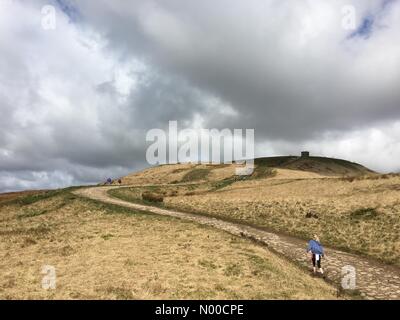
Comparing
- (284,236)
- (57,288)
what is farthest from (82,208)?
(57,288)

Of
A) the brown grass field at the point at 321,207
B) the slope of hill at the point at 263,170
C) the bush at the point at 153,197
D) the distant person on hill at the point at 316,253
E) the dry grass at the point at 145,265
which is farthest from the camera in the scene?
the slope of hill at the point at 263,170

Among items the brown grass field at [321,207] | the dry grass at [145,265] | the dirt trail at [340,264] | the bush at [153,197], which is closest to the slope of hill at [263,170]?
the brown grass field at [321,207]

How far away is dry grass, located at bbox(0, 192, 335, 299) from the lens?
16.7m

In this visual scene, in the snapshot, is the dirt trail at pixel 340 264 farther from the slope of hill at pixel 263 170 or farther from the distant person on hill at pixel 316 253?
the slope of hill at pixel 263 170

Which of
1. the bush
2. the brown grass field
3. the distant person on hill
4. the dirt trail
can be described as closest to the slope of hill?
the brown grass field

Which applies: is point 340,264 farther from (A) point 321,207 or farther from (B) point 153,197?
(B) point 153,197

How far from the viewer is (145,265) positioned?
67.8 ft

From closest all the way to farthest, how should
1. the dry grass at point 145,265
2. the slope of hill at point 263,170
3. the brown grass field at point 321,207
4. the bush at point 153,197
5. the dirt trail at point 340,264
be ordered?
the dry grass at point 145,265 → the dirt trail at point 340,264 → the brown grass field at point 321,207 → the bush at point 153,197 → the slope of hill at point 263,170

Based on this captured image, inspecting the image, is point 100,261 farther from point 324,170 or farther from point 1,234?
point 324,170

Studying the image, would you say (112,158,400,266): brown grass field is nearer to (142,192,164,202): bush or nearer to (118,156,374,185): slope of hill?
(142,192,164,202): bush

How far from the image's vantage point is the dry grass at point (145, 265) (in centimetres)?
1669

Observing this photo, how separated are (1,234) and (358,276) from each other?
29.1m

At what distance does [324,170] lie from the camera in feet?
431

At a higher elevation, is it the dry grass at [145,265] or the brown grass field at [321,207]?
the brown grass field at [321,207]
